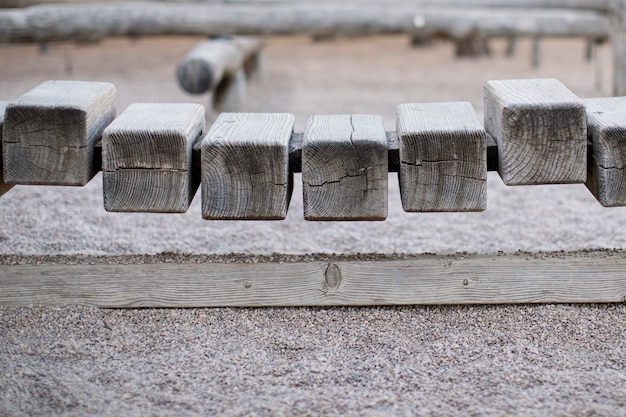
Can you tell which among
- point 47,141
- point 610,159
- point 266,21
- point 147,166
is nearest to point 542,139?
point 610,159

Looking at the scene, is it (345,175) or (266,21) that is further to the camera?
(266,21)

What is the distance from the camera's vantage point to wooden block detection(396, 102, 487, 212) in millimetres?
1616

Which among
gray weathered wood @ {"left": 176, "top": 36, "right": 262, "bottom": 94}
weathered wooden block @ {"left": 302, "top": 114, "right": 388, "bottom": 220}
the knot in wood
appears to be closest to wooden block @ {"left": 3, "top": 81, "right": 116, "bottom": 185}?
weathered wooden block @ {"left": 302, "top": 114, "right": 388, "bottom": 220}

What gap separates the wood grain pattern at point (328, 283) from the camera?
191 centimetres

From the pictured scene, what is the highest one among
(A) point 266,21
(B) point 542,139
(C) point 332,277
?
(B) point 542,139

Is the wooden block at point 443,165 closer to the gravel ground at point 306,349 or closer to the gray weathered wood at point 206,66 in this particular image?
the gravel ground at point 306,349

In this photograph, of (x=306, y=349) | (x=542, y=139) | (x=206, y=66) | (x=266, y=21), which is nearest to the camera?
(x=542, y=139)

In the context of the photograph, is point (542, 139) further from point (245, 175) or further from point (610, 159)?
point (245, 175)

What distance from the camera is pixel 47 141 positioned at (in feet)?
5.51

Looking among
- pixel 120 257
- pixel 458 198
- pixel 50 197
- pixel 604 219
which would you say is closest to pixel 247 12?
pixel 50 197

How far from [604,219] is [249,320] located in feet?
5.86

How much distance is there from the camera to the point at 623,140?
1.62 meters

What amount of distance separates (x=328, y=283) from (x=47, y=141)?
2.36ft

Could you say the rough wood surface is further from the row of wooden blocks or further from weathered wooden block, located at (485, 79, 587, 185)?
weathered wooden block, located at (485, 79, 587, 185)
